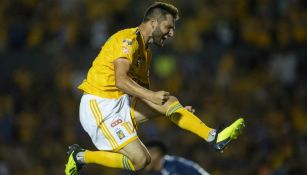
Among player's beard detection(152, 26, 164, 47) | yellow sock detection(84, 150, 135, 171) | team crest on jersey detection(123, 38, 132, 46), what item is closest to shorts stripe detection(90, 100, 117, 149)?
yellow sock detection(84, 150, 135, 171)

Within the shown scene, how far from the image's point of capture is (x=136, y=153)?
25.7 feet

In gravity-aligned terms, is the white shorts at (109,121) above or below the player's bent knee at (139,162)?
above

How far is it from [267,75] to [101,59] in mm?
6337

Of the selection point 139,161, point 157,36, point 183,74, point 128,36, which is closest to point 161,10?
point 157,36

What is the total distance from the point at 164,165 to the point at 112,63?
236 centimetres

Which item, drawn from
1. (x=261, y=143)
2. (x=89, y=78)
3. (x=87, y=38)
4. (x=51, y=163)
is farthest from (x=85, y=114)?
(x=87, y=38)

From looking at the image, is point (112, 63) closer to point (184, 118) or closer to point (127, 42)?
point (127, 42)

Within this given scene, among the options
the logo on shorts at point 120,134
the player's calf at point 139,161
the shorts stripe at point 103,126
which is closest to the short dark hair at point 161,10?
the shorts stripe at point 103,126

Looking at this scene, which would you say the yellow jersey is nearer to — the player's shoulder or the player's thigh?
the player's shoulder

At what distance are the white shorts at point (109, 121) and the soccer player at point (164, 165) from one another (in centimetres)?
169

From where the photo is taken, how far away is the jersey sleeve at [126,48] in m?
7.73

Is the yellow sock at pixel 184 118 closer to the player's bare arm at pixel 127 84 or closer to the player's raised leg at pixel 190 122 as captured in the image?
the player's raised leg at pixel 190 122

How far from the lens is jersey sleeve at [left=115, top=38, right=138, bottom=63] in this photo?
7.73 meters

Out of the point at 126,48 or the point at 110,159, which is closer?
the point at 126,48
